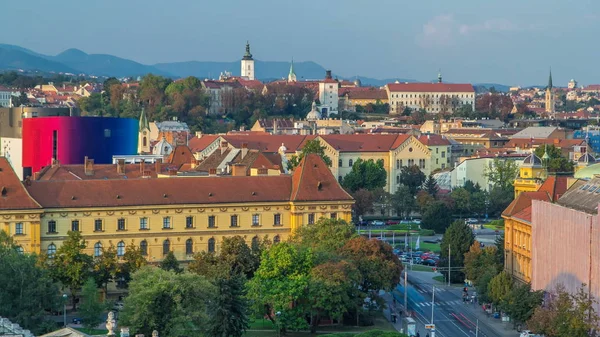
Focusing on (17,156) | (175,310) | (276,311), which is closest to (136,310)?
(175,310)

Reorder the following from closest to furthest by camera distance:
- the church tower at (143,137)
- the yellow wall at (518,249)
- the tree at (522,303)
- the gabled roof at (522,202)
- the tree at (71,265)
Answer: the tree at (522,303) → the tree at (71,265) → the yellow wall at (518,249) → the gabled roof at (522,202) → the church tower at (143,137)

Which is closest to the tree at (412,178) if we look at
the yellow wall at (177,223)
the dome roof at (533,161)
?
the dome roof at (533,161)

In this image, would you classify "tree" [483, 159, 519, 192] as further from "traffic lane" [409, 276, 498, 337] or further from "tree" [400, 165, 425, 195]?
"traffic lane" [409, 276, 498, 337]

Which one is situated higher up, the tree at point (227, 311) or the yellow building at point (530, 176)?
the yellow building at point (530, 176)

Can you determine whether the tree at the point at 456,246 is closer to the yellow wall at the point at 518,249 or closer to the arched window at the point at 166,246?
the yellow wall at the point at 518,249

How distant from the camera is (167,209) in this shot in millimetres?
65938

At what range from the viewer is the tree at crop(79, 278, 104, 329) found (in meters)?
53.1

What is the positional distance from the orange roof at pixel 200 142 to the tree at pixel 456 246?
146 ft

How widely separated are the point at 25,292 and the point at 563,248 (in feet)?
73.2

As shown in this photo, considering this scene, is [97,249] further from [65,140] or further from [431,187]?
[431,187]

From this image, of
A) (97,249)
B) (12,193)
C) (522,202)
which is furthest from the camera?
(522,202)

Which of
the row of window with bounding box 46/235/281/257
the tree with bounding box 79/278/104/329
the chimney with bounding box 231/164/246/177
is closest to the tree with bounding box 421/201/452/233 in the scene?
the chimney with bounding box 231/164/246/177

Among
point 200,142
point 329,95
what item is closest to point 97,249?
point 200,142

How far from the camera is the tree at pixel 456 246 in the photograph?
7288 cm
